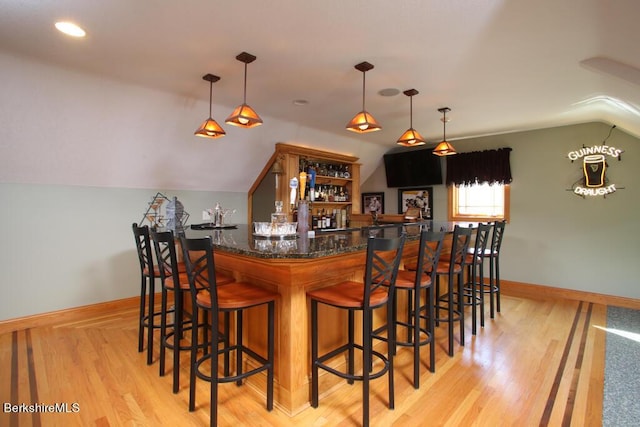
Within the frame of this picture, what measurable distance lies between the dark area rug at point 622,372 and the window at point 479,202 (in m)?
2.02

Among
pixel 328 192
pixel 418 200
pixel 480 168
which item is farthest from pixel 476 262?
pixel 328 192

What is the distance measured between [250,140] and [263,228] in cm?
224

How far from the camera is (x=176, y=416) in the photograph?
6.18ft

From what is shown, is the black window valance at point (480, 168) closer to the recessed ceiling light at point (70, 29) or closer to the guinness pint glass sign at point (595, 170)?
the guinness pint glass sign at point (595, 170)

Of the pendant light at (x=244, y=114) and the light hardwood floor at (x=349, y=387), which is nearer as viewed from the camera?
the light hardwood floor at (x=349, y=387)

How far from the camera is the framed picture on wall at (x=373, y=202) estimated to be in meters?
6.55

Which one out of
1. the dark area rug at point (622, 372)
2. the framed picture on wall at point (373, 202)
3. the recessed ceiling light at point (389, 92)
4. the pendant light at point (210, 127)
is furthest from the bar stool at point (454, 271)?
the framed picture on wall at point (373, 202)

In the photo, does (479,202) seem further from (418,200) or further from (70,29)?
(70,29)

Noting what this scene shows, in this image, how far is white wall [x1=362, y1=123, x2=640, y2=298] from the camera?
4055 mm

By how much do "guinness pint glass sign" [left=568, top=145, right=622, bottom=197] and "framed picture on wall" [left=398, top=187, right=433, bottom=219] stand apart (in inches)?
84.5

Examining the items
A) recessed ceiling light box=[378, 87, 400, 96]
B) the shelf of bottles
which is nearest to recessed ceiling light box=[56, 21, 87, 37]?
recessed ceiling light box=[378, 87, 400, 96]

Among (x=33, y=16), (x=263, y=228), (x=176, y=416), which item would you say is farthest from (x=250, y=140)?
(x=176, y=416)

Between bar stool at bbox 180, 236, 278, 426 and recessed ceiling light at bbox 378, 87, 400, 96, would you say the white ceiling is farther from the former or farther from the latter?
bar stool at bbox 180, 236, 278, 426

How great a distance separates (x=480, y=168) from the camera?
16.9 ft
